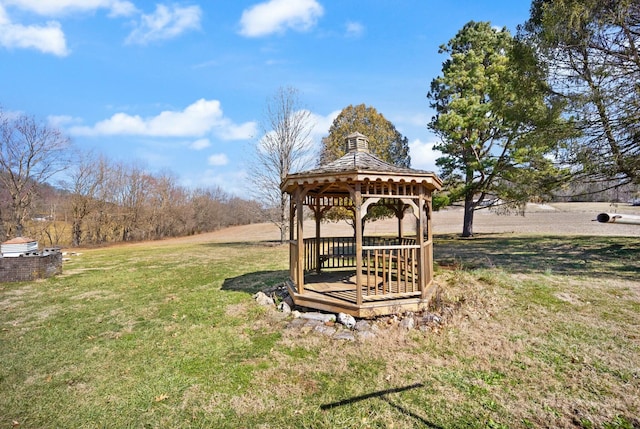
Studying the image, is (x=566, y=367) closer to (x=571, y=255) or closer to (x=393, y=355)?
(x=393, y=355)

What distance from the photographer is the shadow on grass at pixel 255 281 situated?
8.57 meters

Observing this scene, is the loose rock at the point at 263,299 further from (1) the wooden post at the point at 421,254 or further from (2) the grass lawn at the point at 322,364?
(1) the wooden post at the point at 421,254

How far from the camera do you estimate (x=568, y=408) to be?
320 centimetres

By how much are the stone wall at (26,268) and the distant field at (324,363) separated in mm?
2388

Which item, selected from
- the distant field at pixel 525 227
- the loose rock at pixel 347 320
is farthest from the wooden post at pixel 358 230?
Answer: the distant field at pixel 525 227

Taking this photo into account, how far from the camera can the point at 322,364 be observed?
424 centimetres

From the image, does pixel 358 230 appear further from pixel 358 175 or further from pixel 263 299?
pixel 263 299

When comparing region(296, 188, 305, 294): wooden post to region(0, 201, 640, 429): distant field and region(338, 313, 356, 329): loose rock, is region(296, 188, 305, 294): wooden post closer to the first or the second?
region(0, 201, 640, 429): distant field

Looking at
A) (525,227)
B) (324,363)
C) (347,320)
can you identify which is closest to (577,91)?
(347,320)

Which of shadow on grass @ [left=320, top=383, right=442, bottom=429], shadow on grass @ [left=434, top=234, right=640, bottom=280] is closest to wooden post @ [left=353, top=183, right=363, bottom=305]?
shadow on grass @ [left=320, top=383, right=442, bottom=429]

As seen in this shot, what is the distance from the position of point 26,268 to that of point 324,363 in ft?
35.1

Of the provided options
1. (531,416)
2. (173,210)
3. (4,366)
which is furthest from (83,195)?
(531,416)

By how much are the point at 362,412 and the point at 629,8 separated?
11.7m

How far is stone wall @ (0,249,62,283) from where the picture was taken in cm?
957
